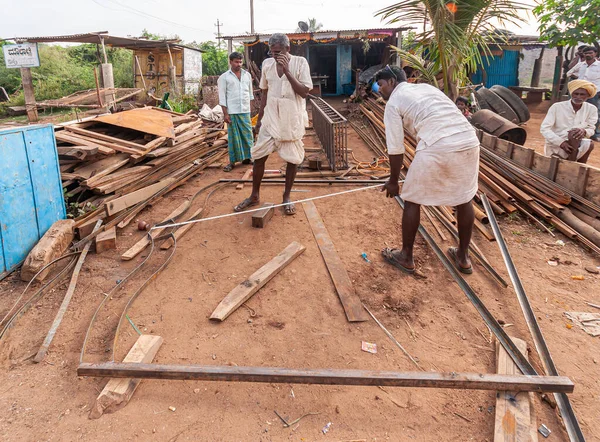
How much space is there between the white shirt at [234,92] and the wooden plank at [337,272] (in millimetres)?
2776

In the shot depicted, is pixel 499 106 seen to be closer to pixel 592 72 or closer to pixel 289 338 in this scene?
pixel 592 72

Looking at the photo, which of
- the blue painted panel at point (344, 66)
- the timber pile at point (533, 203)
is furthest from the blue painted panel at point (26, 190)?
the blue painted panel at point (344, 66)

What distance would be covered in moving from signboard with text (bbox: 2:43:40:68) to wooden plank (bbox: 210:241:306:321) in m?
15.9

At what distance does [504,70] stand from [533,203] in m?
16.4

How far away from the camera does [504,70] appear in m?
18.1

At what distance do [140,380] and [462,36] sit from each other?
223 inches

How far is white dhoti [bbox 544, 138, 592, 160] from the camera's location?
5.18 m

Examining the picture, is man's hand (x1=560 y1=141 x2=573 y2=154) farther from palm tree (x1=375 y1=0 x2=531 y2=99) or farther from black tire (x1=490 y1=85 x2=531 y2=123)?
black tire (x1=490 y1=85 x2=531 y2=123)

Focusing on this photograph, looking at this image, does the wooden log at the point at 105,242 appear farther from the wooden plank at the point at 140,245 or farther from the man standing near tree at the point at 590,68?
the man standing near tree at the point at 590,68

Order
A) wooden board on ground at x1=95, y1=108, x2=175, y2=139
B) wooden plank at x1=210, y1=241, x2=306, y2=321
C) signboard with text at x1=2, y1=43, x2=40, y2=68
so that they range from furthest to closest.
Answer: signboard with text at x1=2, y1=43, x2=40, y2=68
wooden board on ground at x1=95, y1=108, x2=175, y2=139
wooden plank at x1=210, y1=241, x2=306, y2=321

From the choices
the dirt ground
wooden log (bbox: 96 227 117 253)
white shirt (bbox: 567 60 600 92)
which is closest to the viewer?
the dirt ground

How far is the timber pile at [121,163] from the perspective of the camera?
4430mm

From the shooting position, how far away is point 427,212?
474cm

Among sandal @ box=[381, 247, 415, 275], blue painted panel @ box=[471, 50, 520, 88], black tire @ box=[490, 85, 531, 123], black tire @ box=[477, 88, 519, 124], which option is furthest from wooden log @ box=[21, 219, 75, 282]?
blue painted panel @ box=[471, 50, 520, 88]
